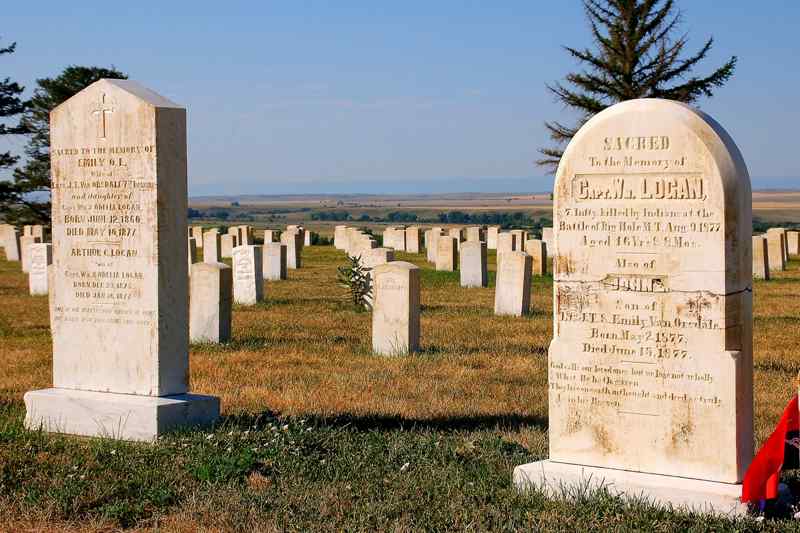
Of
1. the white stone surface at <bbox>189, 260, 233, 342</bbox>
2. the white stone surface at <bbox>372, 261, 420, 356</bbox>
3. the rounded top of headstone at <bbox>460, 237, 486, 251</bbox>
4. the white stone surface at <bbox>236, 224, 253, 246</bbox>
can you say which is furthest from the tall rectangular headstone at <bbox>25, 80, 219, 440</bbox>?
the white stone surface at <bbox>236, 224, 253, 246</bbox>

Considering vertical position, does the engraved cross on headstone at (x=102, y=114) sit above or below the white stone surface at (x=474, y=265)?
above

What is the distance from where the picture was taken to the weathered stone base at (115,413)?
28.0 feet

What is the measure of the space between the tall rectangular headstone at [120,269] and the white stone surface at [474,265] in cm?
1670

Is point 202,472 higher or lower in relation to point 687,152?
lower

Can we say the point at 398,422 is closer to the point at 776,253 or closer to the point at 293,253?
the point at 293,253

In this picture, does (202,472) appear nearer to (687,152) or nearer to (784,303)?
(687,152)

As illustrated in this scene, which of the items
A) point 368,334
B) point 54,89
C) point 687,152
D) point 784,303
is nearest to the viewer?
point 687,152

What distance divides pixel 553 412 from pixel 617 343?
0.62 metres

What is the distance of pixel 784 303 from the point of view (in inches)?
856

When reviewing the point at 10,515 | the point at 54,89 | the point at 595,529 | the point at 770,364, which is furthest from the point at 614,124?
the point at 54,89

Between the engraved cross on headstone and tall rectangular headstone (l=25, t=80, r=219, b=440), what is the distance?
0.01 m

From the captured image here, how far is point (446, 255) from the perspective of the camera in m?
31.1

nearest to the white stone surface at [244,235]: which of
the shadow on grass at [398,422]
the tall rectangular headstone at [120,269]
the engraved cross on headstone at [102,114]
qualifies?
the tall rectangular headstone at [120,269]

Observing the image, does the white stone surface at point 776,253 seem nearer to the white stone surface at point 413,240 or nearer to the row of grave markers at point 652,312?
the white stone surface at point 413,240
